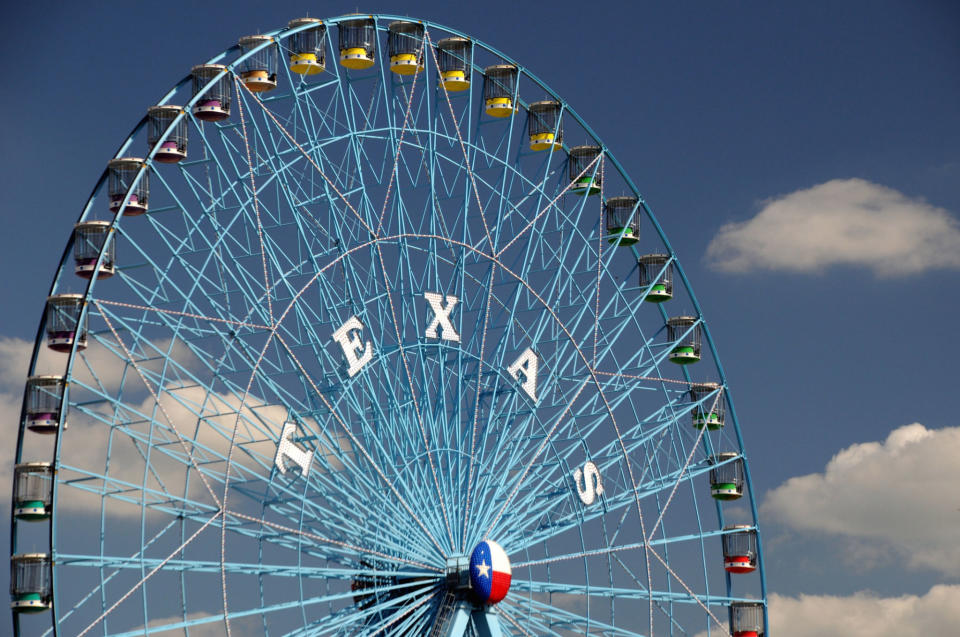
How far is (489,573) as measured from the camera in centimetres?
Answer: 3334

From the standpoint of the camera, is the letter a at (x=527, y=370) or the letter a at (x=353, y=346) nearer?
the letter a at (x=353, y=346)

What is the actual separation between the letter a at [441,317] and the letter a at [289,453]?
3787 mm

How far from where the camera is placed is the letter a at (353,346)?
110 feet

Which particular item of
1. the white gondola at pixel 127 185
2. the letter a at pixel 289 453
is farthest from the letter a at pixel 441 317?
the white gondola at pixel 127 185

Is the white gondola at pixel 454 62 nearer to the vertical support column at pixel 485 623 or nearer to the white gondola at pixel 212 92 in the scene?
the white gondola at pixel 212 92

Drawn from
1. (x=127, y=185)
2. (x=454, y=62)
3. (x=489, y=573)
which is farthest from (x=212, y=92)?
(x=489, y=573)

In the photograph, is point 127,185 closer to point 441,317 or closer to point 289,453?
point 289,453

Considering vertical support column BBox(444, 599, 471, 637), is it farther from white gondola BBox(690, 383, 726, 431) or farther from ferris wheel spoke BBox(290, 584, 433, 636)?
white gondola BBox(690, 383, 726, 431)

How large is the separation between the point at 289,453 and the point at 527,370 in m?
6.85

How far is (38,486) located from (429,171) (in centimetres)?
1066

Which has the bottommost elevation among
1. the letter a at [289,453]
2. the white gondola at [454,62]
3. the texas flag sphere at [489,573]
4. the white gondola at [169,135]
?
the texas flag sphere at [489,573]

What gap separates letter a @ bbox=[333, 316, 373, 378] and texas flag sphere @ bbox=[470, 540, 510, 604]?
416cm

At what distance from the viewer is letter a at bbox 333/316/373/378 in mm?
33406

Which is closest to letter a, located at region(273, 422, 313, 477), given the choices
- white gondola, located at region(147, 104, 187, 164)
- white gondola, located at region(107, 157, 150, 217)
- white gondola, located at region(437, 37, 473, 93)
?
white gondola, located at region(107, 157, 150, 217)
